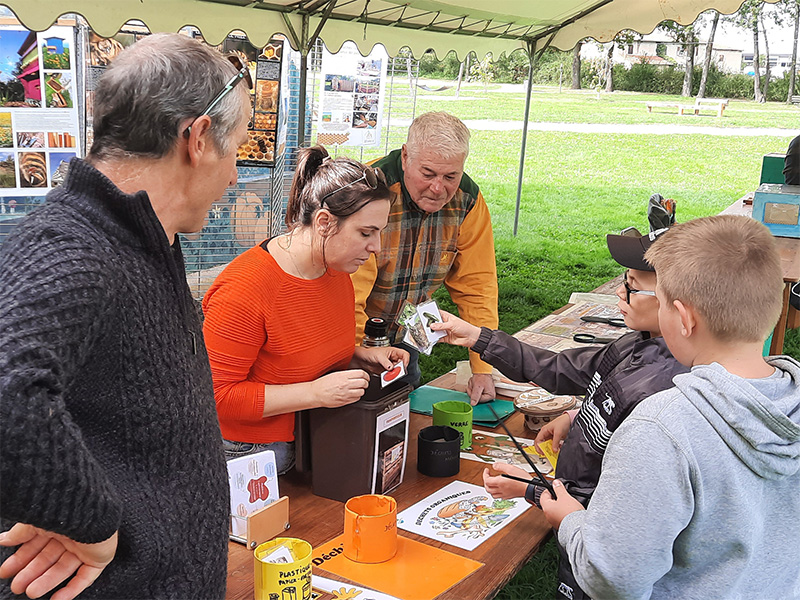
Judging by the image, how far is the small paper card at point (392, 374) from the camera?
6.46 feet

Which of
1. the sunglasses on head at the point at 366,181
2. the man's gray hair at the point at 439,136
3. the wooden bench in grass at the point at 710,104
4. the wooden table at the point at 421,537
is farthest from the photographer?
the wooden bench in grass at the point at 710,104

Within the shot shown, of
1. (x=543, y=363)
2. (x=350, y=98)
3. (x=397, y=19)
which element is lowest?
(x=543, y=363)

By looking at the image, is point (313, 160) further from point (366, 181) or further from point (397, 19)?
point (397, 19)

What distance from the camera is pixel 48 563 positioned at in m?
1.01

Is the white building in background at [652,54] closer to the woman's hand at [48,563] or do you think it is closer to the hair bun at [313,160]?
the hair bun at [313,160]

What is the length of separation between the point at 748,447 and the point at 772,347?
3.65 m

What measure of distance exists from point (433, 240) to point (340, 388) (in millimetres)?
1125

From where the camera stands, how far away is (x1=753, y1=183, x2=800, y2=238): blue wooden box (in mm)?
4785

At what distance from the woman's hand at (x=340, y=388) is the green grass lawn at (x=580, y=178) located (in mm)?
1723

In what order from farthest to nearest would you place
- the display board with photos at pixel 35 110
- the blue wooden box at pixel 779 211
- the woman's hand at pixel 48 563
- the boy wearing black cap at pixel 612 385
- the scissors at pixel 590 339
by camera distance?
the blue wooden box at pixel 779 211 → the display board with photos at pixel 35 110 → the scissors at pixel 590 339 → the boy wearing black cap at pixel 612 385 → the woman's hand at pixel 48 563

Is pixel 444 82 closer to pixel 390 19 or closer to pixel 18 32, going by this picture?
pixel 390 19

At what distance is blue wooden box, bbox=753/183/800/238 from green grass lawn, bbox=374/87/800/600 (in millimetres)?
1436

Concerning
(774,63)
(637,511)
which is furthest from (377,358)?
(774,63)

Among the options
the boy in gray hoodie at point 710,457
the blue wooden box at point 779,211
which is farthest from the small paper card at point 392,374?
the blue wooden box at point 779,211
